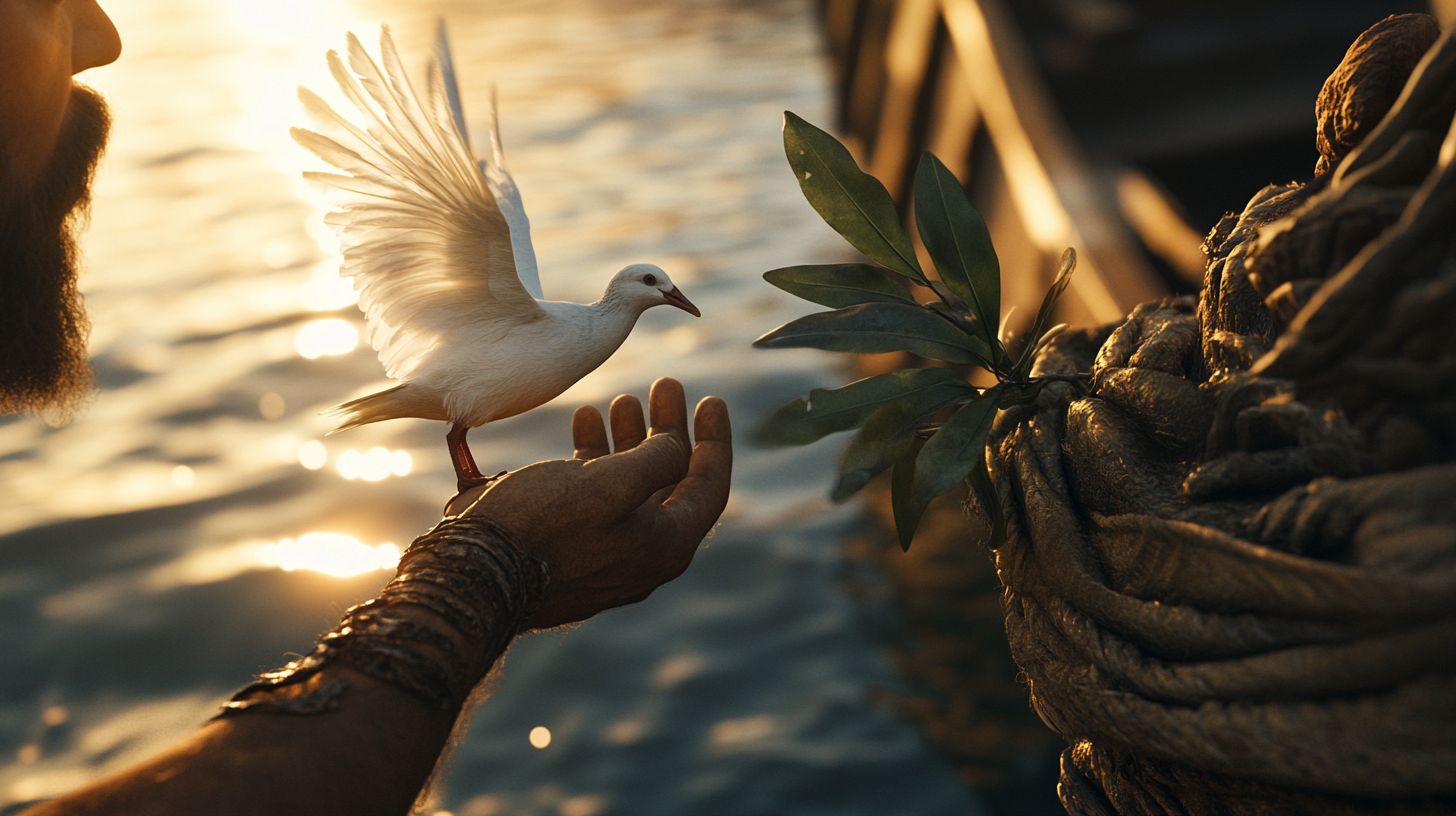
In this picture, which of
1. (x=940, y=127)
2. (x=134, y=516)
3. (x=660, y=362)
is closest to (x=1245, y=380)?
(x=660, y=362)

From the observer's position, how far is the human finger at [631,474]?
1.44 metres

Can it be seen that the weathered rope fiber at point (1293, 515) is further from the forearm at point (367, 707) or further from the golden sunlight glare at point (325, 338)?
the golden sunlight glare at point (325, 338)

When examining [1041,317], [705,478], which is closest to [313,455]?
[705,478]

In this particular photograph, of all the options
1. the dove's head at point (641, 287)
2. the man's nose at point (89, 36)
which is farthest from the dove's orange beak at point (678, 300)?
the man's nose at point (89, 36)

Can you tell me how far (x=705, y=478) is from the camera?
1.71 m

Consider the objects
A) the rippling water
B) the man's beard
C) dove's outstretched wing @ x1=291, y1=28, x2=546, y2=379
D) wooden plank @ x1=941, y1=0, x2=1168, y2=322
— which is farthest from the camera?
wooden plank @ x1=941, y1=0, x2=1168, y2=322

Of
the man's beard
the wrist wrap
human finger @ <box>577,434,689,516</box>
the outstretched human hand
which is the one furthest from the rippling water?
the man's beard

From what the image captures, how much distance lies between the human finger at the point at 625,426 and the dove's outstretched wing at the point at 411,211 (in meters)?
0.46

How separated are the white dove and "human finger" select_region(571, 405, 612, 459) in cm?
41

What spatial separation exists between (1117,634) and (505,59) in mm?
9279

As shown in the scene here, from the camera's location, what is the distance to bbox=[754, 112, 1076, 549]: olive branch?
1.06m

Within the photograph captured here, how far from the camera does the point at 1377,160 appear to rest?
0.91m

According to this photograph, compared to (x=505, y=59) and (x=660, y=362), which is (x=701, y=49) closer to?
(x=505, y=59)

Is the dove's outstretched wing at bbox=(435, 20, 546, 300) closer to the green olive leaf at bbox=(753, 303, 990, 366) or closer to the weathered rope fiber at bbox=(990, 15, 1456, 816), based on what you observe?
the green olive leaf at bbox=(753, 303, 990, 366)
